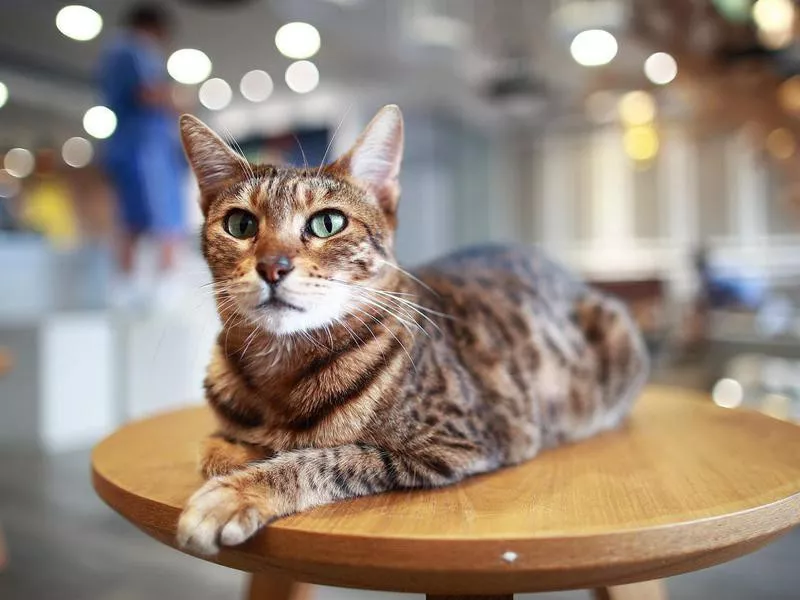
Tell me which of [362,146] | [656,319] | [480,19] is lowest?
[656,319]

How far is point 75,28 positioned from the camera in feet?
19.1

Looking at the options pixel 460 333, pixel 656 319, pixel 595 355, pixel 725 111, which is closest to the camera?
pixel 460 333

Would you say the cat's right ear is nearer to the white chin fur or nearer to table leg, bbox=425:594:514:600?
the white chin fur

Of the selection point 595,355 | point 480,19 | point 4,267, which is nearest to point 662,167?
point 480,19

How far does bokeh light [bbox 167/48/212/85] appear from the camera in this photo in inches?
258

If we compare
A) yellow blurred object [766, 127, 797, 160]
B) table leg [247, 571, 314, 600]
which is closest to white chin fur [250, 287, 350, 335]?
table leg [247, 571, 314, 600]

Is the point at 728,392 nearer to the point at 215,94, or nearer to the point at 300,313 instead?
the point at 300,313

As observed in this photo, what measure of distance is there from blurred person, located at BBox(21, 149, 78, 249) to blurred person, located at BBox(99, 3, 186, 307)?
13.6 ft

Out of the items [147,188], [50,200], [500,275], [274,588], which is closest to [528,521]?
[274,588]

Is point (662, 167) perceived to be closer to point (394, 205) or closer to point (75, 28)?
point (75, 28)

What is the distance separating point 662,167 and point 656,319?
496cm

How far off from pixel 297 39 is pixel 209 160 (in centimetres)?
566

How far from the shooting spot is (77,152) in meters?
8.95

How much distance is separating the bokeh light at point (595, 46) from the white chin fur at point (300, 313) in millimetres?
5311
